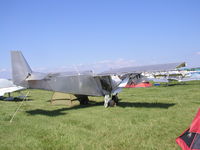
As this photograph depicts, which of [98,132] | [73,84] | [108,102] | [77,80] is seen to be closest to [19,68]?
[73,84]

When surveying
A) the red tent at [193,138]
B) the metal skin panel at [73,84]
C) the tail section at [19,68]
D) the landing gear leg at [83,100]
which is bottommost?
the landing gear leg at [83,100]

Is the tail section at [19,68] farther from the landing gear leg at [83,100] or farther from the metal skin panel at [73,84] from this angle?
the landing gear leg at [83,100]

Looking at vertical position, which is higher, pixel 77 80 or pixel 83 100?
pixel 77 80

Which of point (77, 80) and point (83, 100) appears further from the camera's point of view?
point (83, 100)

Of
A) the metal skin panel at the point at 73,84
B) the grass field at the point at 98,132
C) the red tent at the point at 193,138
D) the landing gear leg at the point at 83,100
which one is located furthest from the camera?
the landing gear leg at the point at 83,100

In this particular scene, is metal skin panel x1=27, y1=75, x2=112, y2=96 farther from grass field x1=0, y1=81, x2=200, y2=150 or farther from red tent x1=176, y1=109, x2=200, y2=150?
red tent x1=176, y1=109, x2=200, y2=150

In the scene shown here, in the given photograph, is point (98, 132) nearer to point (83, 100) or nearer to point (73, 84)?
point (73, 84)

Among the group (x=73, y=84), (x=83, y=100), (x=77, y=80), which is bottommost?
(x=83, y=100)

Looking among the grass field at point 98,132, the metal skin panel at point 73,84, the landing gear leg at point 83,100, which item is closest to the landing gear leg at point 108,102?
the metal skin panel at point 73,84

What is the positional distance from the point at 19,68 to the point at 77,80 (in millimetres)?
3414

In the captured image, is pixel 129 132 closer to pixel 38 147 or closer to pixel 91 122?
pixel 91 122

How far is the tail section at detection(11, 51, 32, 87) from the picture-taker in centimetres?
1184

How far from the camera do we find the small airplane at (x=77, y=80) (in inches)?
465

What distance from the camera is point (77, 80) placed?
1291 cm
